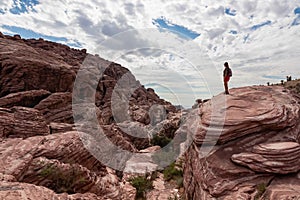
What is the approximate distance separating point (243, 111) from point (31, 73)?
2452 centimetres

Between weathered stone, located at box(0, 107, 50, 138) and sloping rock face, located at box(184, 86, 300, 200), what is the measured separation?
1008 centimetres

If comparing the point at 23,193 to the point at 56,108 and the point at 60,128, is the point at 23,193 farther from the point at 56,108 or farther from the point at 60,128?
the point at 56,108

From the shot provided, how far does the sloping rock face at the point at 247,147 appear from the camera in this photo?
954 cm

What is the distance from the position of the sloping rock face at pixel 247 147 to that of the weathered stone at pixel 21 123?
10078 mm

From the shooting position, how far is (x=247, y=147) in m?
11.0

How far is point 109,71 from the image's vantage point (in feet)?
239

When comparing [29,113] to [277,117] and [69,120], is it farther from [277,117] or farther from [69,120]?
[277,117]

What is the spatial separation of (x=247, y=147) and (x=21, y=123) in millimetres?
13232

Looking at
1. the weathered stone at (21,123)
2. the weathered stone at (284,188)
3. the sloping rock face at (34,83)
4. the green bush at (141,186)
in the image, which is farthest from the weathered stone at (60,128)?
the weathered stone at (284,188)

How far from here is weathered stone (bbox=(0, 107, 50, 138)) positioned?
13.2 meters

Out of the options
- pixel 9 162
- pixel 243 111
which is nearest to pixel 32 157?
pixel 9 162

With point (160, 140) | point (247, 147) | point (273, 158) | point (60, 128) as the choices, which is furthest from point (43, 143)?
point (160, 140)

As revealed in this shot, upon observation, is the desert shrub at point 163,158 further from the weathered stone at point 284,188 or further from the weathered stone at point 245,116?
the weathered stone at point 284,188

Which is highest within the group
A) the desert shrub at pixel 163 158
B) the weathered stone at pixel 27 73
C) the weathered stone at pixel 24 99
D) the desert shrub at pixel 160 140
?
the weathered stone at pixel 27 73
